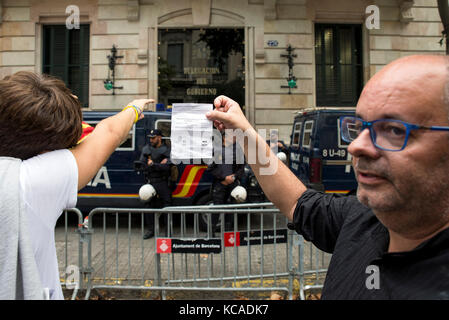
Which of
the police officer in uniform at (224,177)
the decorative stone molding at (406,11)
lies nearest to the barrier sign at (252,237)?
the police officer in uniform at (224,177)

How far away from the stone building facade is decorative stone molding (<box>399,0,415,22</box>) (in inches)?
1.3

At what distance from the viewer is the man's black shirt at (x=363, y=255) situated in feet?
3.11

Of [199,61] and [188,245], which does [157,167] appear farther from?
[199,61]

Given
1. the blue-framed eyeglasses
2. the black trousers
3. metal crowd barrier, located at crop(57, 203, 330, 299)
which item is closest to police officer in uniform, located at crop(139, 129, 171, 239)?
the black trousers

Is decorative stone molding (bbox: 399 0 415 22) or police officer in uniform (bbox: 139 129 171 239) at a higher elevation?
decorative stone molding (bbox: 399 0 415 22)

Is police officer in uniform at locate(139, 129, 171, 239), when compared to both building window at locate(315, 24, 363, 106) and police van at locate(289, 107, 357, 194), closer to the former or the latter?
police van at locate(289, 107, 357, 194)

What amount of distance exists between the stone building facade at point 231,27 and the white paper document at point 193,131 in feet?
34.6

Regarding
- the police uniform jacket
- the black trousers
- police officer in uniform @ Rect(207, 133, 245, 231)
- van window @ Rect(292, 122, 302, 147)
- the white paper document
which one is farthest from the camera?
van window @ Rect(292, 122, 302, 147)

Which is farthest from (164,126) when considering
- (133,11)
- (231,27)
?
(133,11)

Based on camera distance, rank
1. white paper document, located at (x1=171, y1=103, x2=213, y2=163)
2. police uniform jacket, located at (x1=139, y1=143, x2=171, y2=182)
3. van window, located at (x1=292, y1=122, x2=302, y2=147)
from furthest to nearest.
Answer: van window, located at (x1=292, y1=122, x2=302, y2=147)
police uniform jacket, located at (x1=139, y1=143, x2=171, y2=182)
white paper document, located at (x1=171, y1=103, x2=213, y2=163)

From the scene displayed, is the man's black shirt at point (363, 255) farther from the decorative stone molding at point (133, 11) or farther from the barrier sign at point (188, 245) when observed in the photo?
the decorative stone molding at point (133, 11)

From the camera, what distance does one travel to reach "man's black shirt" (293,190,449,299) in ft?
3.11
